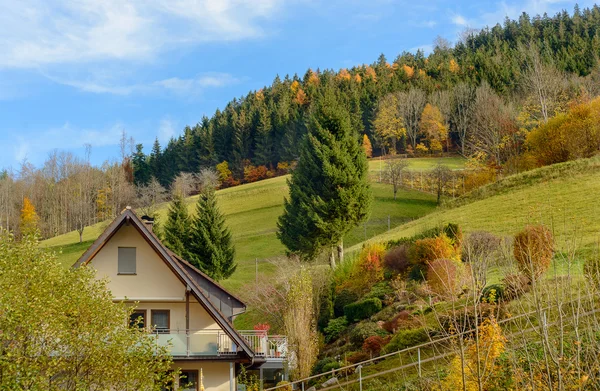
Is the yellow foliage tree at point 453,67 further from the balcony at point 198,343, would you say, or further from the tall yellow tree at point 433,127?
the balcony at point 198,343

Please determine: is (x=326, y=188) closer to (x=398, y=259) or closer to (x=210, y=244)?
(x=210, y=244)

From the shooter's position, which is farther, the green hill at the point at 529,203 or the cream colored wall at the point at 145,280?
the green hill at the point at 529,203

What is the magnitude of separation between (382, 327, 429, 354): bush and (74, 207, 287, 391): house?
6.01m

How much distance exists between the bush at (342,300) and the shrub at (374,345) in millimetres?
9488

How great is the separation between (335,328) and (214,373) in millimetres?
14570

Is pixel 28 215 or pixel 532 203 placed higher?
pixel 28 215

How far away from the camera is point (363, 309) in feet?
124

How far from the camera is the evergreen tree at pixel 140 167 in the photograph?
5127 inches

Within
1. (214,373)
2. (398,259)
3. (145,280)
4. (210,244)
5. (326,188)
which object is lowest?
(214,373)

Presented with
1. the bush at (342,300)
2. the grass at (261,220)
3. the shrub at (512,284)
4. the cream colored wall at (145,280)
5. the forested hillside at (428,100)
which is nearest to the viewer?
the shrub at (512,284)

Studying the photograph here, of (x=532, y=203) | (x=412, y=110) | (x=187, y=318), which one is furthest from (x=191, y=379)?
(x=412, y=110)

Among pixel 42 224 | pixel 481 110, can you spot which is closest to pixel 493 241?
pixel 481 110

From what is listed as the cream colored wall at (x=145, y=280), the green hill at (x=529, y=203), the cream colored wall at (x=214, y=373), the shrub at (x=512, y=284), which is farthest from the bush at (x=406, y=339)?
the green hill at (x=529, y=203)

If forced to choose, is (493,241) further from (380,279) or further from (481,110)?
(481,110)
